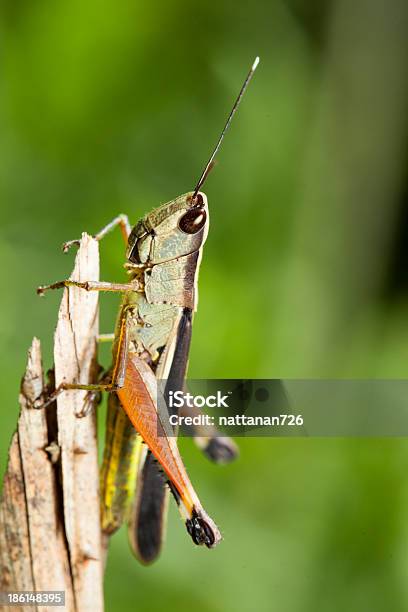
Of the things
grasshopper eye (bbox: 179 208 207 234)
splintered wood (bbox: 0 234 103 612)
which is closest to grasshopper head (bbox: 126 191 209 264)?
grasshopper eye (bbox: 179 208 207 234)

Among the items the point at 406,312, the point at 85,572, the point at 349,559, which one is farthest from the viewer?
the point at 406,312

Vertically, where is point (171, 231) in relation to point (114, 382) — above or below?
above

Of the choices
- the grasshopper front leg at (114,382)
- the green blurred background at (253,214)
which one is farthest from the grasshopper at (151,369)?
the green blurred background at (253,214)

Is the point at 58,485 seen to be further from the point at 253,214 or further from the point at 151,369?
the point at 253,214

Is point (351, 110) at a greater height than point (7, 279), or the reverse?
point (351, 110)

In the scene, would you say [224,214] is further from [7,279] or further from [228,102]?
[7,279]

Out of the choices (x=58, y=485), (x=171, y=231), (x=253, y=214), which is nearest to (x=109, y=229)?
(x=171, y=231)

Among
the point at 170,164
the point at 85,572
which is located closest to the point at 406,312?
the point at 170,164
